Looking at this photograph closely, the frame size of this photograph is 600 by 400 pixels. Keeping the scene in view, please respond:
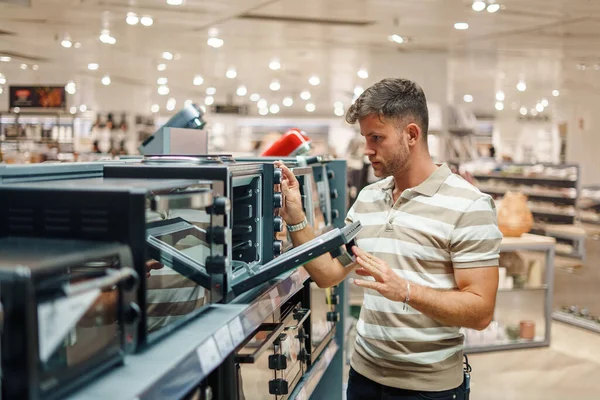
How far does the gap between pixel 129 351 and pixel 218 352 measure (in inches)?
9.7

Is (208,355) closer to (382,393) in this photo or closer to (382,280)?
(382,280)

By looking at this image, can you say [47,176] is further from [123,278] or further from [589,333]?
[589,333]

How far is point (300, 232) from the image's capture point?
234 cm

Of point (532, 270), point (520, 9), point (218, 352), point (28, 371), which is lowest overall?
point (532, 270)

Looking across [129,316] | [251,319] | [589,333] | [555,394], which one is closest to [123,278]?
[129,316]

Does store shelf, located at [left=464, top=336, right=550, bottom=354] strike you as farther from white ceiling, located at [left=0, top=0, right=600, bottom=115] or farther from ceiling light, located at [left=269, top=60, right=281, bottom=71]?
ceiling light, located at [left=269, top=60, right=281, bottom=71]

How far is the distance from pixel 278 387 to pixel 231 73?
1386cm

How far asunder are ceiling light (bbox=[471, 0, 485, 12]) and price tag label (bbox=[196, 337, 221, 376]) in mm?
6586

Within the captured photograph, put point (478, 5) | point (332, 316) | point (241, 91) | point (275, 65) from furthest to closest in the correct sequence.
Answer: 1. point (241, 91)
2. point (275, 65)
3. point (478, 5)
4. point (332, 316)

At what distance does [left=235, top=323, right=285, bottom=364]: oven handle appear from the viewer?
168 centimetres

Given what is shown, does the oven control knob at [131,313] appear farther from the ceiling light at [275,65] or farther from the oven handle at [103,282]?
the ceiling light at [275,65]

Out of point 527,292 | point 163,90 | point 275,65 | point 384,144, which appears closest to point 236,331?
point 384,144

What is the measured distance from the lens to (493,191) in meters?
12.9

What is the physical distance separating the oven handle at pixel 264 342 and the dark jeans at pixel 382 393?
0.38 meters
